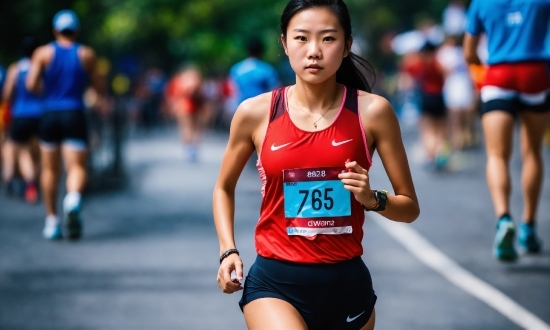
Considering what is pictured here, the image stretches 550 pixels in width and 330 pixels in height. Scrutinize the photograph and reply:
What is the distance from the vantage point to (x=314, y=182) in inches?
164

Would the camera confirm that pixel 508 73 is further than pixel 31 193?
No

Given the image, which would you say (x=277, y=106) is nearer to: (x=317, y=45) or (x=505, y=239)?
(x=317, y=45)

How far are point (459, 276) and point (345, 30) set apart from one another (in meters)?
4.87

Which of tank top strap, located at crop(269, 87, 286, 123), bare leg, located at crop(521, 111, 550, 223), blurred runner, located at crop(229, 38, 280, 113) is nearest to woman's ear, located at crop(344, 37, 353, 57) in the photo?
tank top strap, located at crop(269, 87, 286, 123)

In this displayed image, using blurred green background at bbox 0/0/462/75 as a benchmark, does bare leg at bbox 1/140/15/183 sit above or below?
below

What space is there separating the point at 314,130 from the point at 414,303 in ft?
12.6

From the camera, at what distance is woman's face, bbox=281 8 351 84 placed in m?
4.09

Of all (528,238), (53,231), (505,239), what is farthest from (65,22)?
(505,239)

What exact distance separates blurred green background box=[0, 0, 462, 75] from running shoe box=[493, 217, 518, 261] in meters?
11.2

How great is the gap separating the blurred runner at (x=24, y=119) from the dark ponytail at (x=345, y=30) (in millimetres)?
10824

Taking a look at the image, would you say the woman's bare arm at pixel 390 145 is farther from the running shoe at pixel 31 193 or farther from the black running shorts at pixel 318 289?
the running shoe at pixel 31 193

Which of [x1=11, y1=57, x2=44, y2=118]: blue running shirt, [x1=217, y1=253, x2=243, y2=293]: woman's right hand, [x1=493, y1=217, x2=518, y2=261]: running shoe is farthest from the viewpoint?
[x1=11, y1=57, x2=44, y2=118]: blue running shirt

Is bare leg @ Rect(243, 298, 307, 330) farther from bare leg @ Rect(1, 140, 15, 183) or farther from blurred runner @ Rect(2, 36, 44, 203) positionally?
bare leg @ Rect(1, 140, 15, 183)

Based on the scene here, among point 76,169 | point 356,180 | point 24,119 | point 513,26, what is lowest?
point 76,169
